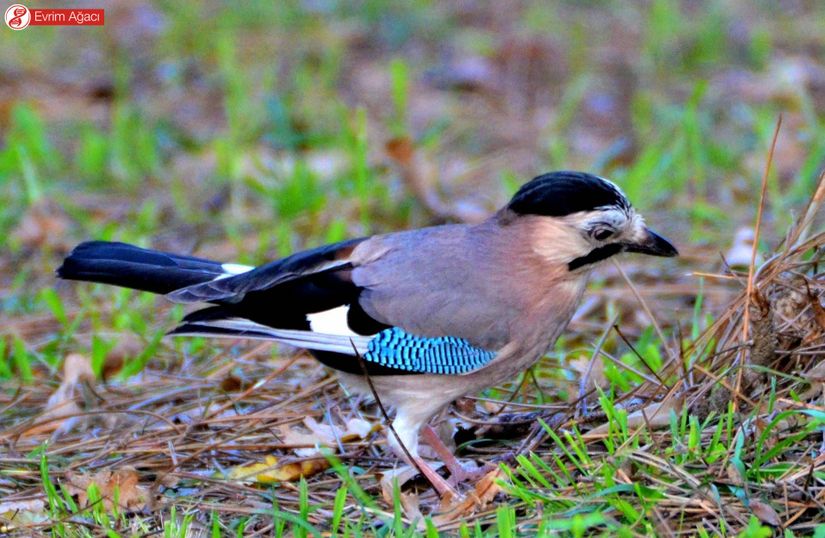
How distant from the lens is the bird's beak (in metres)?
3.54

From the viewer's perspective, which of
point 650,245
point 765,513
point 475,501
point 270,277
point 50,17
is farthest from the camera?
point 50,17

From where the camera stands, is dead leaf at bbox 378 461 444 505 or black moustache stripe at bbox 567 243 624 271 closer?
dead leaf at bbox 378 461 444 505

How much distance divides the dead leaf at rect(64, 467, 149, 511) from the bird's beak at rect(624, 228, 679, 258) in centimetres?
166

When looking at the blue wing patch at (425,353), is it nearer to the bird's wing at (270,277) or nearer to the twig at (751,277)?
the bird's wing at (270,277)

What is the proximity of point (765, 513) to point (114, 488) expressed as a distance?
5.96ft

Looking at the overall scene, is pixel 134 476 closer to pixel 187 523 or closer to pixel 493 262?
pixel 187 523

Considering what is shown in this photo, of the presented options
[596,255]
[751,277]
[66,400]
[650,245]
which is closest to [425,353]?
[596,255]

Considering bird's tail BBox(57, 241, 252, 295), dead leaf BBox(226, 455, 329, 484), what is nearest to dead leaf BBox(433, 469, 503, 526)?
dead leaf BBox(226, 455, 329, 484)

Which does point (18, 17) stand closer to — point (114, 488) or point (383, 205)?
point (383, 205)

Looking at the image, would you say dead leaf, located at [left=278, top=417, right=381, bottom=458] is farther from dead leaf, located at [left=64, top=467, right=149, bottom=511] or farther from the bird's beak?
the bird's beak

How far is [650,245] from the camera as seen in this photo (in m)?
3.56

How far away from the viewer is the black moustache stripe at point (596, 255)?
353cm

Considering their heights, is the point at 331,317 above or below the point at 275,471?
above

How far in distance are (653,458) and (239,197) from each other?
3.63 metres
